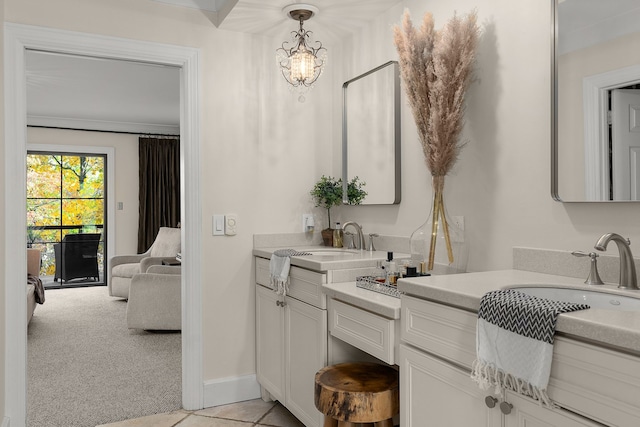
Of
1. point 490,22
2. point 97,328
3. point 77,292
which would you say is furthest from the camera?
point 77,292

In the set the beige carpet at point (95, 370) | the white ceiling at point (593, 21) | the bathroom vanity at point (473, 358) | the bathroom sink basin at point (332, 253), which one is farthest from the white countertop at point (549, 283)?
the beige carpet at point (95, 370)

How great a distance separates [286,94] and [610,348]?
8.05 ft

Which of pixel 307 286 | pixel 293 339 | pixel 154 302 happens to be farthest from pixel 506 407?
pixel 154 302

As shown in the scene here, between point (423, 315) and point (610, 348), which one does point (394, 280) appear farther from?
point (610, 348)

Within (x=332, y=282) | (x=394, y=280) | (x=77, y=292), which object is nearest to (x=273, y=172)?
(x=332, y=282)

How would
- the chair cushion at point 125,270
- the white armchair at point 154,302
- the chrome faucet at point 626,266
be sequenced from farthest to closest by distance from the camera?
1. the chair cushion at point 125,270
2. the white armchair at point 154,302
3. the chrome faucet at point 626,266

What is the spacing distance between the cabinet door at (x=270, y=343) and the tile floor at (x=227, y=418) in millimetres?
102

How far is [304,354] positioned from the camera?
7.70 feet

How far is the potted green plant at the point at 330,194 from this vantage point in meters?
2.88

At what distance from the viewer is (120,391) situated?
3.09 meters

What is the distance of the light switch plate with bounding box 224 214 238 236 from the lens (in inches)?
114

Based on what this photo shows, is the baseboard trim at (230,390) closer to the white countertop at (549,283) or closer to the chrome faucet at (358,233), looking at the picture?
the chrome faucet at (358,233)

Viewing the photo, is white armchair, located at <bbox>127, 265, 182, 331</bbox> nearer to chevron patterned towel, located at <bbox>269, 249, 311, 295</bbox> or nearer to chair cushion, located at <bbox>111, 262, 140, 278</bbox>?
chair cushion, located at <bbox>111, 262, 140, 278</bbox>

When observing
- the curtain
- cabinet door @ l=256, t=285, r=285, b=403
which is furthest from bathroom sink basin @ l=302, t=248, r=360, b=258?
the curtain
